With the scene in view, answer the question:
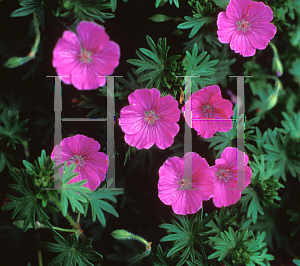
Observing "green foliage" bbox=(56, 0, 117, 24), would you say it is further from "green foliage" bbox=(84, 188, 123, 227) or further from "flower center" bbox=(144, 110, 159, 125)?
"green foliage" bbox=(84, 188, 123, 227)

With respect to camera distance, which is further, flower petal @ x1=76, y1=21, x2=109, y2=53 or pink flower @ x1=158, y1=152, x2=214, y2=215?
pink flower @ x1=158, y1=152, x2=214, y2=215

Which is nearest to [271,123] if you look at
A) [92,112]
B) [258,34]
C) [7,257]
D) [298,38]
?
[298,38]

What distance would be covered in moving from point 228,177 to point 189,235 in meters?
0.28

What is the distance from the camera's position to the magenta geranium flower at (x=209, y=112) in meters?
1.10

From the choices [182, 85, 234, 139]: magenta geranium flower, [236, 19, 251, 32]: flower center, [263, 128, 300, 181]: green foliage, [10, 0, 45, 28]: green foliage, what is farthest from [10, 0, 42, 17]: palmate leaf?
[263, 128, 300, 181]: green foliage

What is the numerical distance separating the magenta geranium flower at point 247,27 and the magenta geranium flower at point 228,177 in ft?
1.31

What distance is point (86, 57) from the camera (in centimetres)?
94

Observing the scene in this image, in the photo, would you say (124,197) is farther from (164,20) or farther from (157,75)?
(164,20)

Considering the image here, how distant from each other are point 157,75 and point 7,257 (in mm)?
1026

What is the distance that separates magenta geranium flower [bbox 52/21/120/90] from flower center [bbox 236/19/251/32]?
0.52 metres

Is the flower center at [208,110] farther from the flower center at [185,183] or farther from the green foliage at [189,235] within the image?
the green foliage at [189,235]

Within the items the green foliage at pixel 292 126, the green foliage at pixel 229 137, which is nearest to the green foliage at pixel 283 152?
the green foliage at pixel 292 126

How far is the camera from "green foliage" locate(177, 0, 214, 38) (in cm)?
115

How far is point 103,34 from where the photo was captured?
0.89 meters
